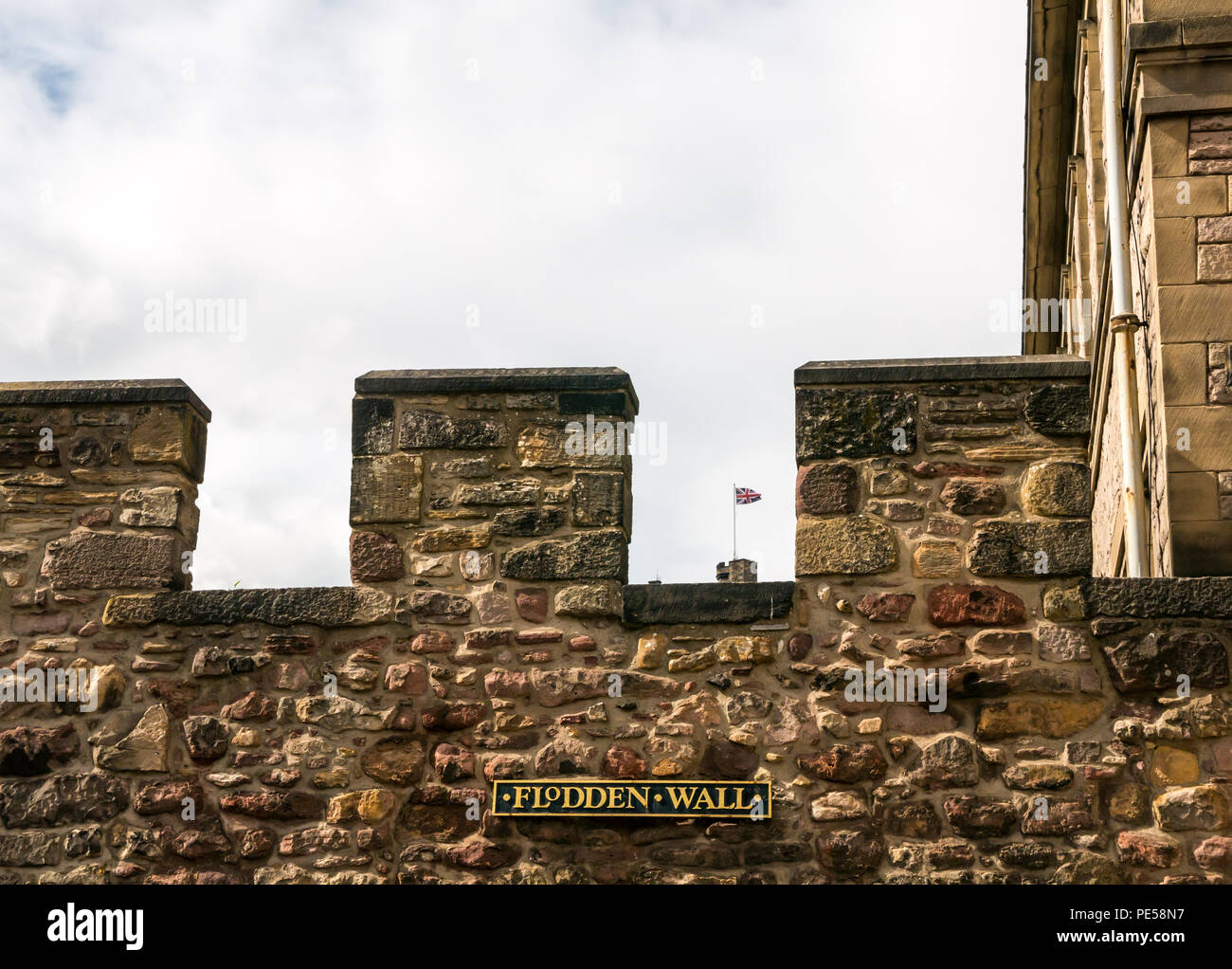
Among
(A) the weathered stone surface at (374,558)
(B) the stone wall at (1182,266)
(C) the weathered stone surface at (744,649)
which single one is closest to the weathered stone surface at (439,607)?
(A) the weathered stone surface at (374,558)

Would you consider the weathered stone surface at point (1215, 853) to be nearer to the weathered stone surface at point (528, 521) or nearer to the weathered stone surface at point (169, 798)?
the weathered stone surface at point (528, 521)

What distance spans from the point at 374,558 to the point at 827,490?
1.69m

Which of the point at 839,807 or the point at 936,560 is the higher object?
the point at 936,560

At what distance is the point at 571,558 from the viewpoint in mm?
4910

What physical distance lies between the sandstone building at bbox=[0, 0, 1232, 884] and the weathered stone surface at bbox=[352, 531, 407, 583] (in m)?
0.01

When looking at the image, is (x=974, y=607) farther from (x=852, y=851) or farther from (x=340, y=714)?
(x=340, y=714)

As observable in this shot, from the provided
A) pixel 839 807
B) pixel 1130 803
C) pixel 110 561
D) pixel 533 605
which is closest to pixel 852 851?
pixel 839 807

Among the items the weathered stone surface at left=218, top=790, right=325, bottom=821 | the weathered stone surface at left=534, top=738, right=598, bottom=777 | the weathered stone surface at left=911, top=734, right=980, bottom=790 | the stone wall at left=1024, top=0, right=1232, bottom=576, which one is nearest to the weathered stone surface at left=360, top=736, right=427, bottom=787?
the weathered stone surface at left=218, top=790, right=325, bottom=821

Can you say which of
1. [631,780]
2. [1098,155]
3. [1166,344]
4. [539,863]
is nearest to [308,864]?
[539,863]

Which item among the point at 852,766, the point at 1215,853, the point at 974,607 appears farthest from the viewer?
the point at 974,607

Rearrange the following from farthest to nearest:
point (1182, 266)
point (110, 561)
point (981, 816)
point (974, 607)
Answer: point (1182, 266)
point (110, 561)
point (974, 607)
point (981, 816)

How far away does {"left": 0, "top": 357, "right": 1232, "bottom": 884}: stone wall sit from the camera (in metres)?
4.51

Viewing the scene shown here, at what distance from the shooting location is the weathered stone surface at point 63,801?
16.0 ft

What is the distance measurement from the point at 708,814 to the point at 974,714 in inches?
38.2
